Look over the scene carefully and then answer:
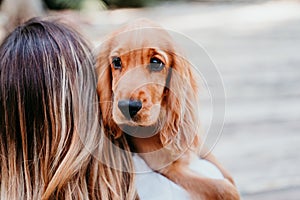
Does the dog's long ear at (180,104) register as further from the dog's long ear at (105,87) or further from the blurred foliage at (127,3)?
the blurred foliage at (127,3)

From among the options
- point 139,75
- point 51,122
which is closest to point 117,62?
point 139,75

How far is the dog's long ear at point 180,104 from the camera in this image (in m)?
0.62

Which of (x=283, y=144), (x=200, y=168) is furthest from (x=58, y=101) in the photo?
(x=283, y=144)

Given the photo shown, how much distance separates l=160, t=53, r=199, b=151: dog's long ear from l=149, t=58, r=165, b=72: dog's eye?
12mm

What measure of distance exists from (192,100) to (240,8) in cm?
Result: 344

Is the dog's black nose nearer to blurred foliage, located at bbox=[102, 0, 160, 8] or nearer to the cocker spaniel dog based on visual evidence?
the cocker spaniel dog

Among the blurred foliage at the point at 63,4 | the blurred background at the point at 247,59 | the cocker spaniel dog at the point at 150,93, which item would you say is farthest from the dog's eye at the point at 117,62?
the blurred foliage at the point at 63,4

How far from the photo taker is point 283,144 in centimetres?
184

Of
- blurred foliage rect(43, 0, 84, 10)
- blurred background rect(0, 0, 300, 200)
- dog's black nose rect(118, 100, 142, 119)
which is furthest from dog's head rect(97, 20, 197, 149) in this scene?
blurred foliage rect(43, 0, 84, 10)

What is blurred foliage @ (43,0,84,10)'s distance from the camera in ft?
10.5

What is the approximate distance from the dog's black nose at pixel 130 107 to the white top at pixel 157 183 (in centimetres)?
10

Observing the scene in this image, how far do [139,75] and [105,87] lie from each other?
0.17 ft

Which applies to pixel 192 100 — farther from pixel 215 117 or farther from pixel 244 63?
pixel 244 63

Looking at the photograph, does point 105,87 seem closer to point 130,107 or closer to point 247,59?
point 130,107
